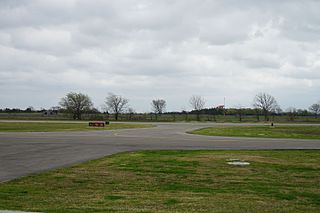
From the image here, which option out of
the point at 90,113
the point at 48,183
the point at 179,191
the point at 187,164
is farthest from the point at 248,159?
the point at 90,113

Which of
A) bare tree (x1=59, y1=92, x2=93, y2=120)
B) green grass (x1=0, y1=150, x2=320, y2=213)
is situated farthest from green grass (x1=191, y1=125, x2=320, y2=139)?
bare tree (x1=59, y1=92, x2=93, y2=120)

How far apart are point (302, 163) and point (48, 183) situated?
32.6 ft

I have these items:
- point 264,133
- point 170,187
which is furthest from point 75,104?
point 170,187

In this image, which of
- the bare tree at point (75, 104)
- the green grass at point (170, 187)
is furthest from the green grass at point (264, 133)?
the bare tree at point (75, 104)

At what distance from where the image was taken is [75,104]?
96812mm

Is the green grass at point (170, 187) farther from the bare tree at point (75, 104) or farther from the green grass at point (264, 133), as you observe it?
the bare tree at point (75, 104)

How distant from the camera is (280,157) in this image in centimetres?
1752

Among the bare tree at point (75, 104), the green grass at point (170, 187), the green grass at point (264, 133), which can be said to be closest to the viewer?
the green grass at point (170, 187)

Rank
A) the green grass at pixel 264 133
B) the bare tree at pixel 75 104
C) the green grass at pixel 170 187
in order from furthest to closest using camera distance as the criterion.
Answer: the bare tree at pixel 75 104 < the green grass at pixel 264 133 < the green grass at pixel 170 187

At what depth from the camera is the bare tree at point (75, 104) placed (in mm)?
96062

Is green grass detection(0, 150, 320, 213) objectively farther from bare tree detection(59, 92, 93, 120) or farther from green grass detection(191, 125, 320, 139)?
bare tree detection(59, 92, 93, 120)

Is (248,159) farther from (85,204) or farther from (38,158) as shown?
(85,204)

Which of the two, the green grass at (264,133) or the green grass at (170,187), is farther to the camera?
the green grass at (264,133)

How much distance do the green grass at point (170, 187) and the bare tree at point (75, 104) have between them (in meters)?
82.6
